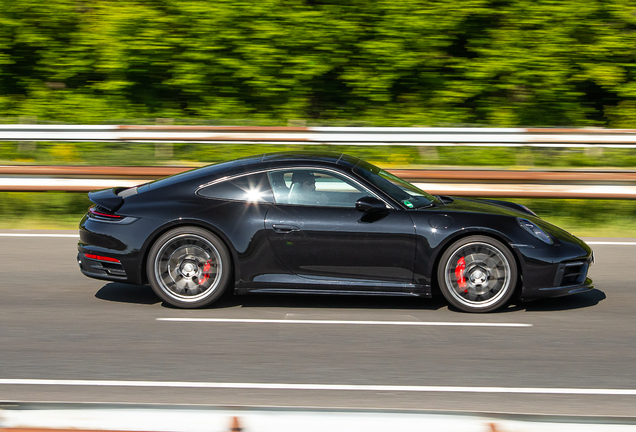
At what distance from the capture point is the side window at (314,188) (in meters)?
5.88

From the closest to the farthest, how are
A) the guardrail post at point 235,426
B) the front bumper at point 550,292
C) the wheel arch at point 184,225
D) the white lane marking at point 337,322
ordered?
the guardrail post at point 235,426, the white lane marking at point 337,322, the front bumper at point 550,292, the wheel arch at point 184,225

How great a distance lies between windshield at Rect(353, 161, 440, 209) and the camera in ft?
19.5

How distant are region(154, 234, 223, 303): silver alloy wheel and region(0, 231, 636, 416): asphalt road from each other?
214 millimetres

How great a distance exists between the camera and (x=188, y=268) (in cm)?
589

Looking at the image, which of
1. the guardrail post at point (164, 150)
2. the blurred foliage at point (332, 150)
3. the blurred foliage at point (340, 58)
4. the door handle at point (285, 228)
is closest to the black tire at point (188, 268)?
the door handle at point (285, 228)

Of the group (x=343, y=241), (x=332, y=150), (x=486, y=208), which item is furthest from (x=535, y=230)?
(x=332, y=150)

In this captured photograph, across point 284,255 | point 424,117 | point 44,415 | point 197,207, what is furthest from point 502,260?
point 424,117

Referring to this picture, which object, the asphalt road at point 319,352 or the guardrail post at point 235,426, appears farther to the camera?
the asphalt road at point 319,352

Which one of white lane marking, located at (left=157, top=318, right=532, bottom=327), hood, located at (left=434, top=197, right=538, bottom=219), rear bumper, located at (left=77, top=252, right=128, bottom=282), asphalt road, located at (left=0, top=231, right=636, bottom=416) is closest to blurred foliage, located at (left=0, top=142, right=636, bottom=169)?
hood, located at (left=434, top=197, right=538, bottom=219)

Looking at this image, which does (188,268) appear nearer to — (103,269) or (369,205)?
Result: (103,269)

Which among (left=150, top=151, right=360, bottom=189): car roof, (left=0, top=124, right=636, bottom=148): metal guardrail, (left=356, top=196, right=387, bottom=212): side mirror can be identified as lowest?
(left=356, top=196, right=387, bottom=212): side mirror

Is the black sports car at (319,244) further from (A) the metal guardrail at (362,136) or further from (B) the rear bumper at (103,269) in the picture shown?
(A) the metal guardrail at (362,136)

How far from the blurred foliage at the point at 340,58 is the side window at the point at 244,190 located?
9.32m

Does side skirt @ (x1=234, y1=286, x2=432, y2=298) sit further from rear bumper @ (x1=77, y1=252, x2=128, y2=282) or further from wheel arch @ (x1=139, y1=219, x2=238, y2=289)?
rear bumper @ (x1=77, y1=252, x2=128, y2=282)
